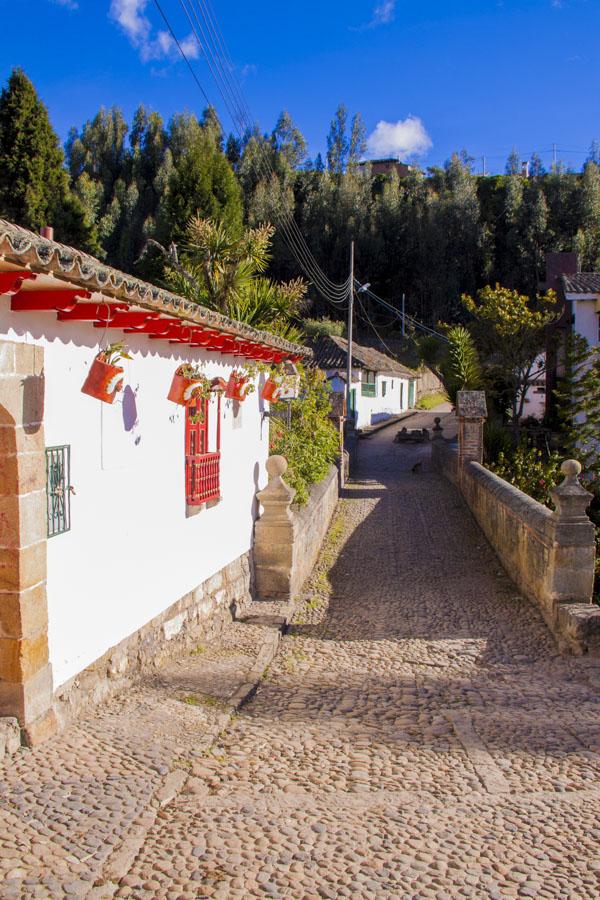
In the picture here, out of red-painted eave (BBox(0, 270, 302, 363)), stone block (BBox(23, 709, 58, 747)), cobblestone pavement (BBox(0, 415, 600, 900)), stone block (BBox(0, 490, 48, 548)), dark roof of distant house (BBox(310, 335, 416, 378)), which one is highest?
dark roof of distant house (BBox(310, 335, 416, 378))

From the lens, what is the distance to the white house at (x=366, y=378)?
1323 inches

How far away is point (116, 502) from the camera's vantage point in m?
5.66

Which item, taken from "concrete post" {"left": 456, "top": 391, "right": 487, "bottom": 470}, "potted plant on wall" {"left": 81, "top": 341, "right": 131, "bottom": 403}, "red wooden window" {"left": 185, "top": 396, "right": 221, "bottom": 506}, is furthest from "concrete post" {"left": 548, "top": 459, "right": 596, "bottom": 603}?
"concrete post" {"left": 456, "top": 391, "right": 487, "bottom": 470}

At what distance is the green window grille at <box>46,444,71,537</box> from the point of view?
4750 mm

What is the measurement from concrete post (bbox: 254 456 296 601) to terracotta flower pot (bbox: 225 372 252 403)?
3.48 ft

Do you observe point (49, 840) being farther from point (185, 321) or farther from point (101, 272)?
point (185, 321)

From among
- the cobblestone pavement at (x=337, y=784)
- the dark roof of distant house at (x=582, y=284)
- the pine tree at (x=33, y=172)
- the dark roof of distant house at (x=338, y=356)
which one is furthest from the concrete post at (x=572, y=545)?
the dark roof of distant house at (x=338, y=356)

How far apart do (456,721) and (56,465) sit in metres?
3.39

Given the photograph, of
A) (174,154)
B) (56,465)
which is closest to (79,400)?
(56,465)

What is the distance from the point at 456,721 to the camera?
18.7 ft

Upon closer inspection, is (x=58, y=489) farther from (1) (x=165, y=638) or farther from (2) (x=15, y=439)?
(1) (x=165, y=638)

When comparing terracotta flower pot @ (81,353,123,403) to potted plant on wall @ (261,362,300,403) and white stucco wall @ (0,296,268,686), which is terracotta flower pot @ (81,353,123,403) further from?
potted plant on wall @ (261,362,300,403)

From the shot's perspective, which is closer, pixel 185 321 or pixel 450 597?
pixel 185 321

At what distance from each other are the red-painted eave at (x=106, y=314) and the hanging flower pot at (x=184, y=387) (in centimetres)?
27
